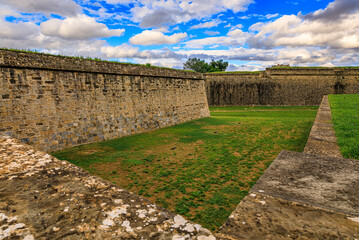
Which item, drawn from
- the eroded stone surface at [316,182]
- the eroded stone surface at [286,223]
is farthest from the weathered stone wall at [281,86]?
the eroded stone surface at [286,223]

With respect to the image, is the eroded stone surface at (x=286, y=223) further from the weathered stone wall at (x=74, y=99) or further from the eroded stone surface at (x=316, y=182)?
the weathered stone wall at (x=74, y=99)

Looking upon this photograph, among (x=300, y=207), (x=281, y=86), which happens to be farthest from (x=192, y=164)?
(x=281, y=86)

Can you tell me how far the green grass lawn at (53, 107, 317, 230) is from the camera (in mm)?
4234

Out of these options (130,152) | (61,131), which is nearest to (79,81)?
(61,131)

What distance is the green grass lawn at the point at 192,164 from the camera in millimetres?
4234

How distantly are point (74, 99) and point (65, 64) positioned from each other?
1.34 m

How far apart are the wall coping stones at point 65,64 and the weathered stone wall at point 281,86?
56.3 ft

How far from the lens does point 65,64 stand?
8.04 metres

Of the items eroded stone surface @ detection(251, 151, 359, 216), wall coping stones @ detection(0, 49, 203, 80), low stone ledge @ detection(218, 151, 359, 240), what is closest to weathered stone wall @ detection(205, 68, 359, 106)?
wall coping stones @ detection(0, 49, 203, 80)

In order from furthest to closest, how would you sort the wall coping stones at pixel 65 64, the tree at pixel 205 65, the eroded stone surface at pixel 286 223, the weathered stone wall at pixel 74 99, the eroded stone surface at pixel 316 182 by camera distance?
the tree at pixel 205 65, the weathered stone wall at pixel 74 99, the wall coping stones at pixel 65 64, the eroded stone surface at pixel 316 182, the eroded stone surface at pixel 286 223

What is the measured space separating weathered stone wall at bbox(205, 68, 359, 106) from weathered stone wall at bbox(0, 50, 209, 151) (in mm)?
16244

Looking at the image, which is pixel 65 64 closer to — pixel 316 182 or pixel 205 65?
pixel 316 182

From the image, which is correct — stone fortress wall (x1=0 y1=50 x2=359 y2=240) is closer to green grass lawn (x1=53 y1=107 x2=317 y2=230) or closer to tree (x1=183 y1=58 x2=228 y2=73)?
green grass lawn (x1=53 y1=107 x2=317 y2=230)

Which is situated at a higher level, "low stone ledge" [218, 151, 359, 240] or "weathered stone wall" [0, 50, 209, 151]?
"weathered stone wall" [0, 50, 209, 151]
